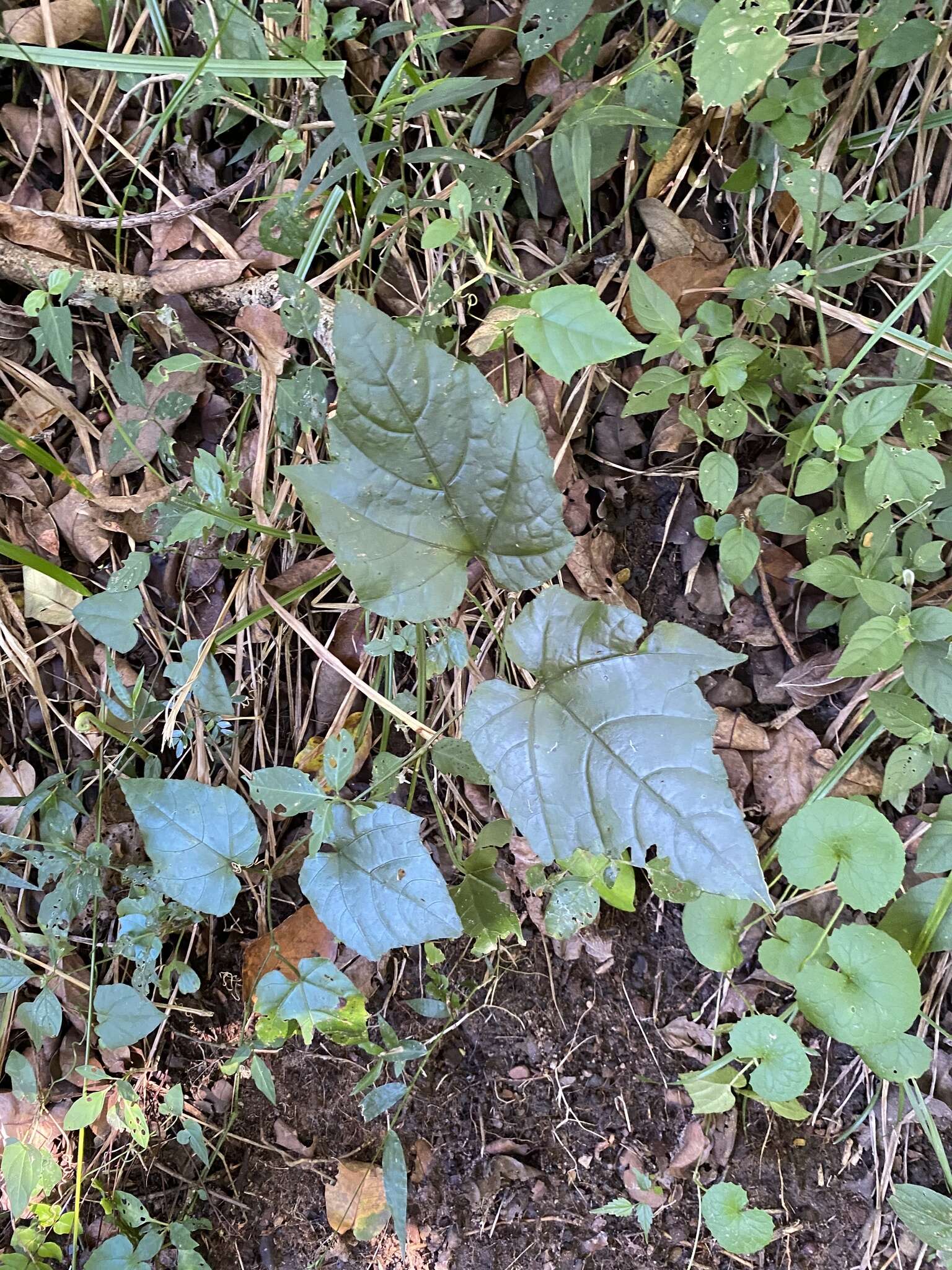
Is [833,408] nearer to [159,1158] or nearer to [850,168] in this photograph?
[850,168]

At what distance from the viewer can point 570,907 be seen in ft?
4.05

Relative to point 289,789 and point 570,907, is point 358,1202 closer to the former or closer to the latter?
point 570,907

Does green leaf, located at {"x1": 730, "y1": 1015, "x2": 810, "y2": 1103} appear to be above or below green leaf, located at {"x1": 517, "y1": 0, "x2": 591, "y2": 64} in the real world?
below

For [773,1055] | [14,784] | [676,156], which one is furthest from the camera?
[14,784]

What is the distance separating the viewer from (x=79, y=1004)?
4.75 ft

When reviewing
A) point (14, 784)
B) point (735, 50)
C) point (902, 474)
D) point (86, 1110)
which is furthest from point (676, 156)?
point (86, 1110)

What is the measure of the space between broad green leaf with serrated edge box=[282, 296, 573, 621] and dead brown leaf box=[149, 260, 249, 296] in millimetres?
604

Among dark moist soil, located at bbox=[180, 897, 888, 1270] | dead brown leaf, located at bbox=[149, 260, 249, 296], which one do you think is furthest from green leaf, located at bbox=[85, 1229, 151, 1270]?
dead brown leaf, located at bbox=[149, 260, 249, 296]

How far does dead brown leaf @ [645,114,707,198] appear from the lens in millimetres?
Answer: 1312

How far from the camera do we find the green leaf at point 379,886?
107 cm

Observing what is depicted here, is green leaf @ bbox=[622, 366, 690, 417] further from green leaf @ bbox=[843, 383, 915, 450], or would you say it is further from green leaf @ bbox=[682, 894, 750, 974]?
green leaf @ bbox=[682, 894, 750, 974]

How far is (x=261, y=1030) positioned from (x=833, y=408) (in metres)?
1.33

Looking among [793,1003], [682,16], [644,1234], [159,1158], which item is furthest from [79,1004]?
[682,16]

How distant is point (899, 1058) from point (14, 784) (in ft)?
5.19
